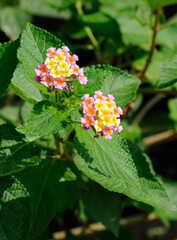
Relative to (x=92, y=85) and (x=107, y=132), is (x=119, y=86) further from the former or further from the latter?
(x=107, y=132)

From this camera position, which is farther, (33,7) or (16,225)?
(33,7)

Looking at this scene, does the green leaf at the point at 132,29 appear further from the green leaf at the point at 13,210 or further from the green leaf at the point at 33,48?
the green leaf at the point at 13,210

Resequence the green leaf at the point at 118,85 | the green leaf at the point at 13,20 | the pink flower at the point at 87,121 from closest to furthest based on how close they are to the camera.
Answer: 1. the pink flower at the point at 87,121
2. the green leaf at the point at 118,85
3. the green leaf at the point at 13,20

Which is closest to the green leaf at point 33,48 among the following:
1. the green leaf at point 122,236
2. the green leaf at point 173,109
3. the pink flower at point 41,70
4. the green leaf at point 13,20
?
the pink flower at point 41,70

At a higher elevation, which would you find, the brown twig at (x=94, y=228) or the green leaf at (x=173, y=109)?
the green leaf at (x=173, y=109)

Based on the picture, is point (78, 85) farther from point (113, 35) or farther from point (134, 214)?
point (134, 214)

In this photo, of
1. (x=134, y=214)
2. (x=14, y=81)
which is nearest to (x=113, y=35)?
(x=14, y=81)
